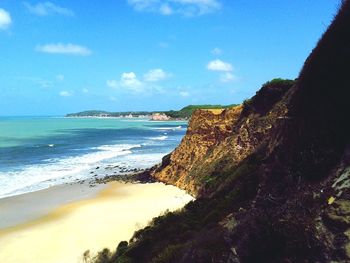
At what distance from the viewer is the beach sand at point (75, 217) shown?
2347cm

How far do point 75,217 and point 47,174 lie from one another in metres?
21.1

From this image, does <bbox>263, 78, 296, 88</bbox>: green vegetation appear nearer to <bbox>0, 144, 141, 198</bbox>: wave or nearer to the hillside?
the hillside

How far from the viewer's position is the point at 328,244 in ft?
23.5

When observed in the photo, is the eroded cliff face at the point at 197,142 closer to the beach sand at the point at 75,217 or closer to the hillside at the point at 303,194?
the beach sand at the point at 75,217

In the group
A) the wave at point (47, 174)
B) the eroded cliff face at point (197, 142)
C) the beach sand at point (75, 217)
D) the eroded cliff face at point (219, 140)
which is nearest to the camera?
the beach sand at point (75, 217)

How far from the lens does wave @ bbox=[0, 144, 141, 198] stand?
42.1 m

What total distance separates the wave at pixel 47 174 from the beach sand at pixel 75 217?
2493mm

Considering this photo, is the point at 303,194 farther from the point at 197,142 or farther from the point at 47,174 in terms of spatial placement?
the point at 47,174

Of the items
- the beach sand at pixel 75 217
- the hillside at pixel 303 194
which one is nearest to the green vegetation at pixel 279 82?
the beach sand at pixel 75 217

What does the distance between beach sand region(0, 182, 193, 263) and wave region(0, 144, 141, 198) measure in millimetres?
2493

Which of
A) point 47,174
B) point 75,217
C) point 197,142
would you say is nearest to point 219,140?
point 197,142

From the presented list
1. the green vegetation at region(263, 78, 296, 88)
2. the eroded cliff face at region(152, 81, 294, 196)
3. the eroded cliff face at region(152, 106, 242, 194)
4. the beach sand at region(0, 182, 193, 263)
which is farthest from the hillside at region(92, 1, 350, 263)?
the eroded cliff face at region(152, 106, 242, 194)

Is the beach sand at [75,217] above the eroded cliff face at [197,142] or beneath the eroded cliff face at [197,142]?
beneath

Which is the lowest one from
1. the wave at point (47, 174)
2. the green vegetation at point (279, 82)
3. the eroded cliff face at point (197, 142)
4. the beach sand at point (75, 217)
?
the wave at point (47, 174)
